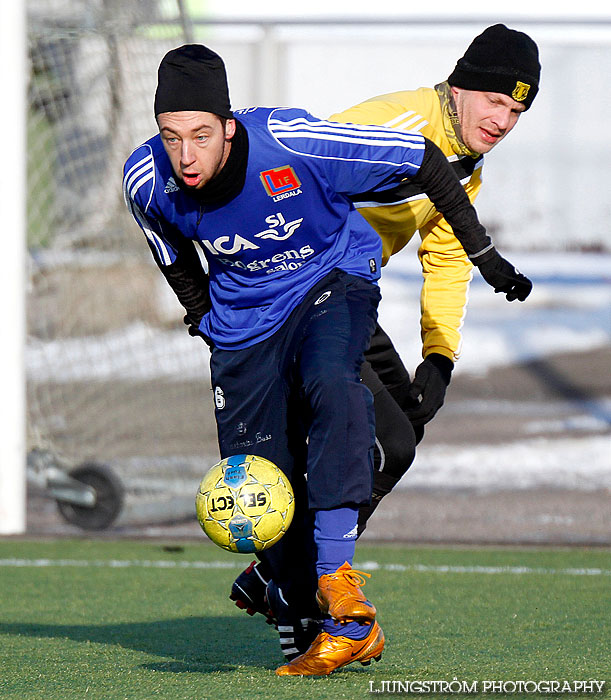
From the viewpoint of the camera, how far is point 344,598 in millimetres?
3221

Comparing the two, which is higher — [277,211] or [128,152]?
[277,211]

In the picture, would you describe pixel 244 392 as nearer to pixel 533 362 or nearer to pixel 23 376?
pixel 23 376

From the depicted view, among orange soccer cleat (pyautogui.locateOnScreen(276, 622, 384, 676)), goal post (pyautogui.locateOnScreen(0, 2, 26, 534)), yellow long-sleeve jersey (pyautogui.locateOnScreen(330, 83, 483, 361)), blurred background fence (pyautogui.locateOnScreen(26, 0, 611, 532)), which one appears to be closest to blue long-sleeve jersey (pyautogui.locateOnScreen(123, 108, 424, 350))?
yellow long-sleeve jersey (pyautogui.locateOnScreen(330, 83, 483, 361))

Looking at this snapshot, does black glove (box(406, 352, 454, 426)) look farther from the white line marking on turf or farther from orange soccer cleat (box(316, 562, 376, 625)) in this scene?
the white line marking on turf

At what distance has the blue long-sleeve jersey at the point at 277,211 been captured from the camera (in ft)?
11.5

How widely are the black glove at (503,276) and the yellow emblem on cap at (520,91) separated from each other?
701 millimetres

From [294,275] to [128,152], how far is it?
4360 mm


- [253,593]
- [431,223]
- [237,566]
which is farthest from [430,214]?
[237,566]

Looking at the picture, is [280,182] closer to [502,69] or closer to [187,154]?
[187,154]

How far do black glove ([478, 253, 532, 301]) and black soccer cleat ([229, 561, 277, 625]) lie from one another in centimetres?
118

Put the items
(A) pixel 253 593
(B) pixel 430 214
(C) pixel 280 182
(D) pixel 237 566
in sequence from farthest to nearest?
1. (D) pixel 237 566
2. (B) pixel 430 214
3. (A) pixel 253 593
4. (C) pixel 280 182

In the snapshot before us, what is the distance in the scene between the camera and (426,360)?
14.0ft

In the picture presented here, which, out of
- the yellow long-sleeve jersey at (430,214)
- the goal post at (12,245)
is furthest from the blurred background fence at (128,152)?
the yellow long-sleeve jersey at (430,214)

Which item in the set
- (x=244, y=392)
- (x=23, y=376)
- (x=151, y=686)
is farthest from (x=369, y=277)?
(x=23, y=376)
